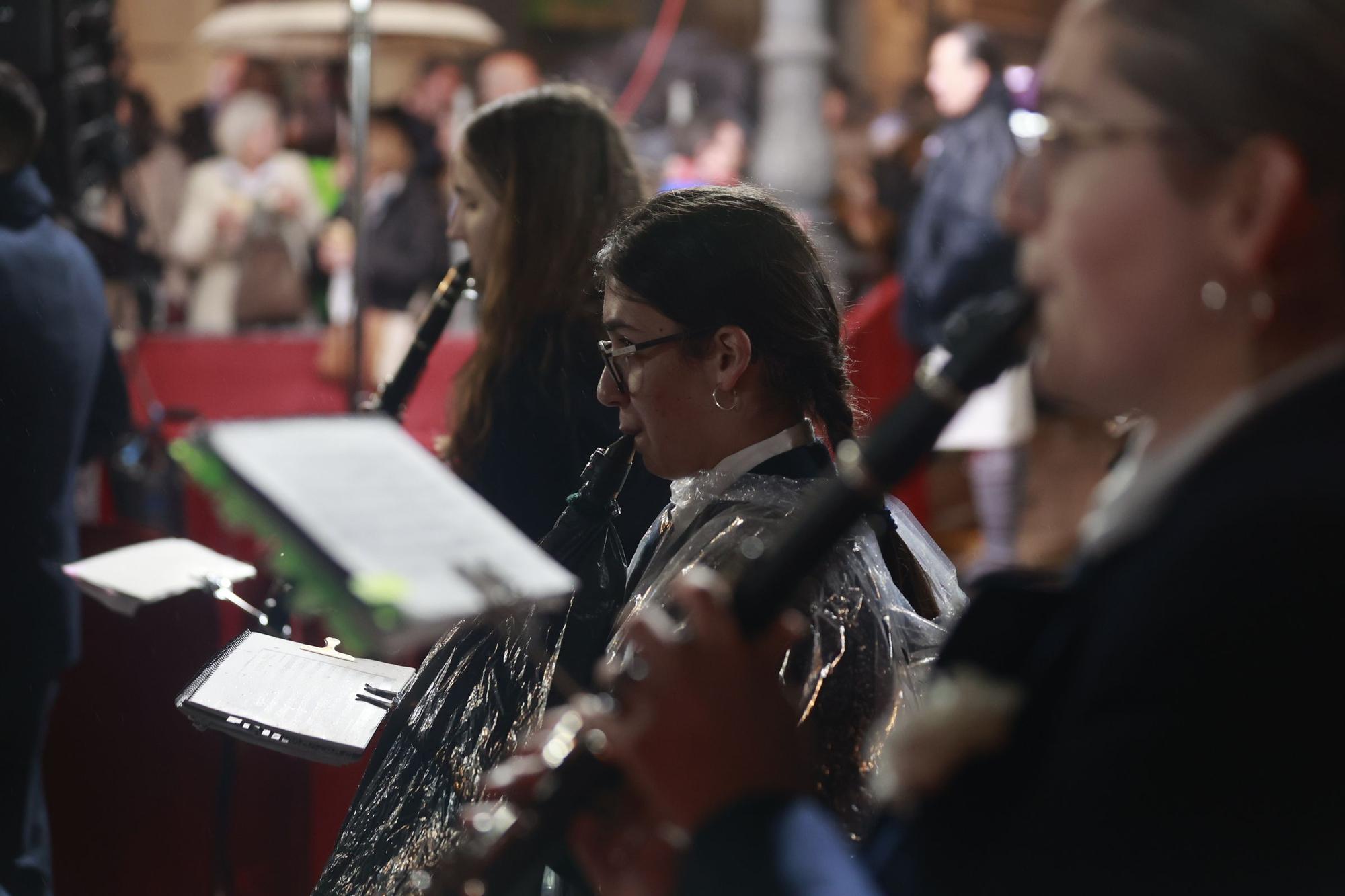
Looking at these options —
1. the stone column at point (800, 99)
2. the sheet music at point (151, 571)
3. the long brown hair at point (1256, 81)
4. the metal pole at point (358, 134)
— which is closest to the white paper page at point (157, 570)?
the sheet music at point (151, 571)

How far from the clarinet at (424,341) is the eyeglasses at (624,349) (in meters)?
0.78

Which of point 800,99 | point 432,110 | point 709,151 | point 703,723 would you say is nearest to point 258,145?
point 432,110

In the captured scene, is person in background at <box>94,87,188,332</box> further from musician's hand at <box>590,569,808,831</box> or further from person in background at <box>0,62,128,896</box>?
musician's hand at <box>590,569,808,831</box>

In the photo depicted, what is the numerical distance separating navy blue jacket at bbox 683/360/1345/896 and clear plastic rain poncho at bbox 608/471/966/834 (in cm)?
53

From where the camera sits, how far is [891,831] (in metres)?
0.98

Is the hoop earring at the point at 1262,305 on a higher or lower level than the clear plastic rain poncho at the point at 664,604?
higher

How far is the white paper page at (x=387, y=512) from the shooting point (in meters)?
0.86

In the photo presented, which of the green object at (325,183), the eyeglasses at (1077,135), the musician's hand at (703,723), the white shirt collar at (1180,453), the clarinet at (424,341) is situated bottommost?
the green object at (325,183)

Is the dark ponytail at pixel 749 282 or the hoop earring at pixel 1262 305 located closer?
the hoop earring at pixel 1262 305

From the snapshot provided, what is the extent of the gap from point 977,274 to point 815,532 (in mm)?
3991

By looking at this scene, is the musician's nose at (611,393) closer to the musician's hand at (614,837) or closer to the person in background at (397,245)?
the musician's hand at (614,837)

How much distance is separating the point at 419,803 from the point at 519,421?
2.28ft

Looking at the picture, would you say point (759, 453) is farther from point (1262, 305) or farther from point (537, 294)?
point (1262, 305)

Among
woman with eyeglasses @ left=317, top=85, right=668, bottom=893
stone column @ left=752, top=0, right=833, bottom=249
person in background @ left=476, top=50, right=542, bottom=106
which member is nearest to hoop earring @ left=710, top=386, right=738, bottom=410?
woman with eyeglasses @ left=317, top=85, right=668, bottom=893
